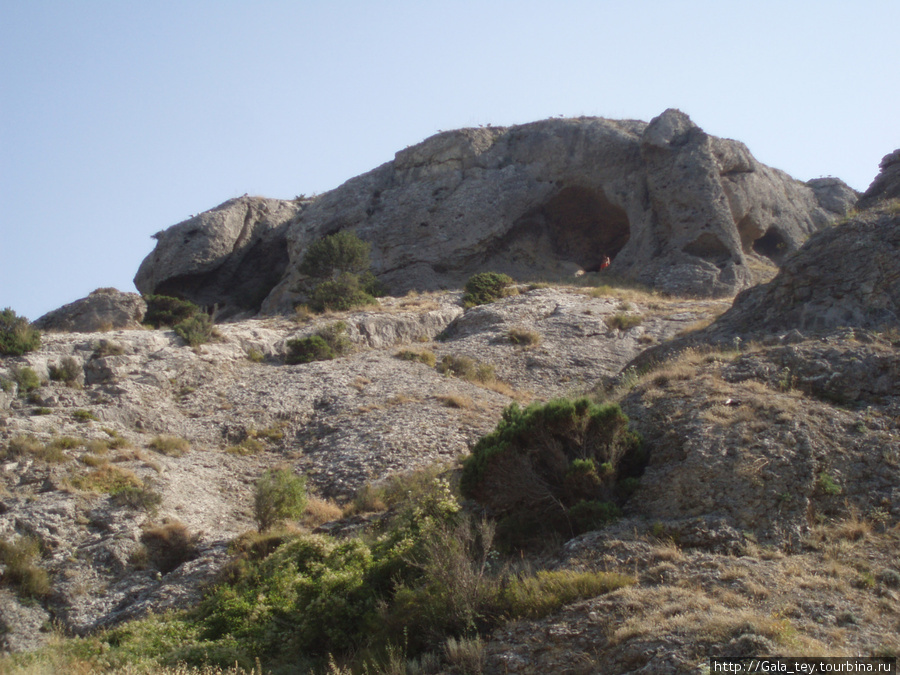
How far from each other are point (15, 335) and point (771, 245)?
31.4 m

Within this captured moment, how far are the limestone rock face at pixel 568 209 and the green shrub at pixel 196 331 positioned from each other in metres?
8.58

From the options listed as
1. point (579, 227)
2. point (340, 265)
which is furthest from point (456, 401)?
point (579, 227)

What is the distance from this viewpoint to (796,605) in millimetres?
7109

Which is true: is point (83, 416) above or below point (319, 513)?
above

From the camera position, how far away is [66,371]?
19047 millimetres

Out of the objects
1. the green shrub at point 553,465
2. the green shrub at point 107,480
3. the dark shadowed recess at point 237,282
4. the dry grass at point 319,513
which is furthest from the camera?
the dark shadowed recess at point 237,282

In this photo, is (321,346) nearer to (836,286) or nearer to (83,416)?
(83,416)

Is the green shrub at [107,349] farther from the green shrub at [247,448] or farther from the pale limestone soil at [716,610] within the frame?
the pale limestone soil at [716,610]

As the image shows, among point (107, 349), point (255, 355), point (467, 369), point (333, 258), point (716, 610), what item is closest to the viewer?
point (716, 610)

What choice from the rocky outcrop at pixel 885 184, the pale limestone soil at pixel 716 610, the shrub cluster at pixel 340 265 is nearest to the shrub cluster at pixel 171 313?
the shrub cluster at pixel 340 265

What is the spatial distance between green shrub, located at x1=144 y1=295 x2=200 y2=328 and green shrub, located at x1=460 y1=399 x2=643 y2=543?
18987 millimetres

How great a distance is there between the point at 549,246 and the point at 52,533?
87.8 ft

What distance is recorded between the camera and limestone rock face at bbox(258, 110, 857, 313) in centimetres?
3241

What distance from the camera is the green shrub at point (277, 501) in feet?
44.2
